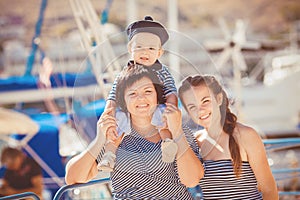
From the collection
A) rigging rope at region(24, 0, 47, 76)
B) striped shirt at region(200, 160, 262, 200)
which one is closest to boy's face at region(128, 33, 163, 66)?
striped shirt at region(200, 160, 262, 200)

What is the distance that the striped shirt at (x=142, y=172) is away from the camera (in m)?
1.76

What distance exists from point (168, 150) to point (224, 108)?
27 cm

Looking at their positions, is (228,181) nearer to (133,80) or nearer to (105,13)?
(133,80)

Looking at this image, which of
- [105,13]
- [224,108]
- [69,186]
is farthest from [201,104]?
[105,13]

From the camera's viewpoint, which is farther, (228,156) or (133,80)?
(228,156)

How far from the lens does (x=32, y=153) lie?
327 cm

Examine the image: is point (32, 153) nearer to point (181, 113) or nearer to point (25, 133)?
point (25, 133)

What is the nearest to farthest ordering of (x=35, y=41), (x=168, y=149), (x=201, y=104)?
(x=168, y=149), (x=201, y=104), (x=35, y=41)

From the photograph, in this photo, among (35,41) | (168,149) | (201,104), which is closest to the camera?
(168,149)

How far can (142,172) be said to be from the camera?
5.78 feet

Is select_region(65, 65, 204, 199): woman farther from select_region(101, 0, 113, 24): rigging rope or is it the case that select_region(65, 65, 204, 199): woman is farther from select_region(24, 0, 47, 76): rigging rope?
select_region(24, 0, 47, 76): rigging rope

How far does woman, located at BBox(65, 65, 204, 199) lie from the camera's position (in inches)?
69.2

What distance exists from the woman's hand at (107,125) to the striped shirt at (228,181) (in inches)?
13.1

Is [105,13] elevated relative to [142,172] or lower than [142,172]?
elevated
